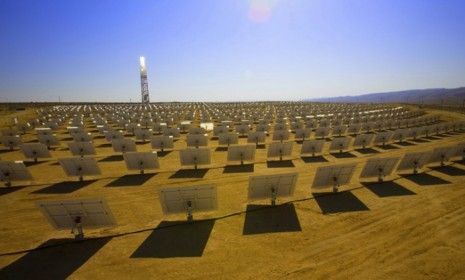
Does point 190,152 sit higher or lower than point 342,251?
higher

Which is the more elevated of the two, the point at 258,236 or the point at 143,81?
the point at 143,81

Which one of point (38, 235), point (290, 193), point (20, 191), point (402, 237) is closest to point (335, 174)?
point (290, 193)

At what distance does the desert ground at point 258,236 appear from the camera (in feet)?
25.8

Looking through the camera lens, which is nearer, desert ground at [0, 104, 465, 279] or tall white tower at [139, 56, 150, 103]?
desert ground at [0, 104, 465, 279]

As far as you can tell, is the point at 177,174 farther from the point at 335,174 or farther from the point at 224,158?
the point at 335,174

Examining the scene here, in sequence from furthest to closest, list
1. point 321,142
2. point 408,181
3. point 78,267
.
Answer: point 321,142 < point 408,181 < point 78,267

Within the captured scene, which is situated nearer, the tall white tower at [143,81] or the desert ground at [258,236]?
the desert ground at [258,236]

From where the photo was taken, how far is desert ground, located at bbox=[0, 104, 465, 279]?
7.86 meters

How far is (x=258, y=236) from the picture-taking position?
9594mm

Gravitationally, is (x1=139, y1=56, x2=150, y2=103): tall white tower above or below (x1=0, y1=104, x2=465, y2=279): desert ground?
above

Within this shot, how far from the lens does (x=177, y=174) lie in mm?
17641

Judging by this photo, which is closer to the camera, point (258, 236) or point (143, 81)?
point (258, 236)

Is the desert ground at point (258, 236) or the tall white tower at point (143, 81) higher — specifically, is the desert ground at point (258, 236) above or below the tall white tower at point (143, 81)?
below

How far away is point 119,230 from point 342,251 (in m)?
6.53
